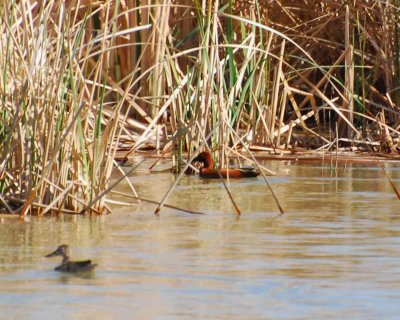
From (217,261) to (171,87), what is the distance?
4114 mm

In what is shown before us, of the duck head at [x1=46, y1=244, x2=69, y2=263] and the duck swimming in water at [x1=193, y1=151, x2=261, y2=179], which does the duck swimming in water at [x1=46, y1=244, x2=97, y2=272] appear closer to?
the duck head at [x1=46, y1=244, x2=69, y2=263]

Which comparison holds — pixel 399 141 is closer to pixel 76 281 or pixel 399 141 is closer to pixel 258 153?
pixel 258 153

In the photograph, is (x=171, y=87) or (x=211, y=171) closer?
(x=211, y=171)

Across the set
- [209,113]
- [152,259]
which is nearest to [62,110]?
[152,259]

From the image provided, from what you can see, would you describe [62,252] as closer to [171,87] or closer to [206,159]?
[206,159]

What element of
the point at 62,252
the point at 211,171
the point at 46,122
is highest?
the point at 46,122

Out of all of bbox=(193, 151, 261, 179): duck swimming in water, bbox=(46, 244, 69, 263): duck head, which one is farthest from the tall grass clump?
bbox=(193, 151, 261, 179): duck swimming in water

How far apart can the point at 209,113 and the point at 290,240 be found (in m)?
3.30

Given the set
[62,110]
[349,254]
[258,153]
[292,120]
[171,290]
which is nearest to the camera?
[171,290]

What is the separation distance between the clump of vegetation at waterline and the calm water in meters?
0.38

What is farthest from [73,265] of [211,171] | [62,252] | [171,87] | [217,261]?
[171,87]

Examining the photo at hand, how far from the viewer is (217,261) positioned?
566cm

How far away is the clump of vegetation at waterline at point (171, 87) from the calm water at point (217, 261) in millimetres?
380

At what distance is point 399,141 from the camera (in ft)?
36.8
